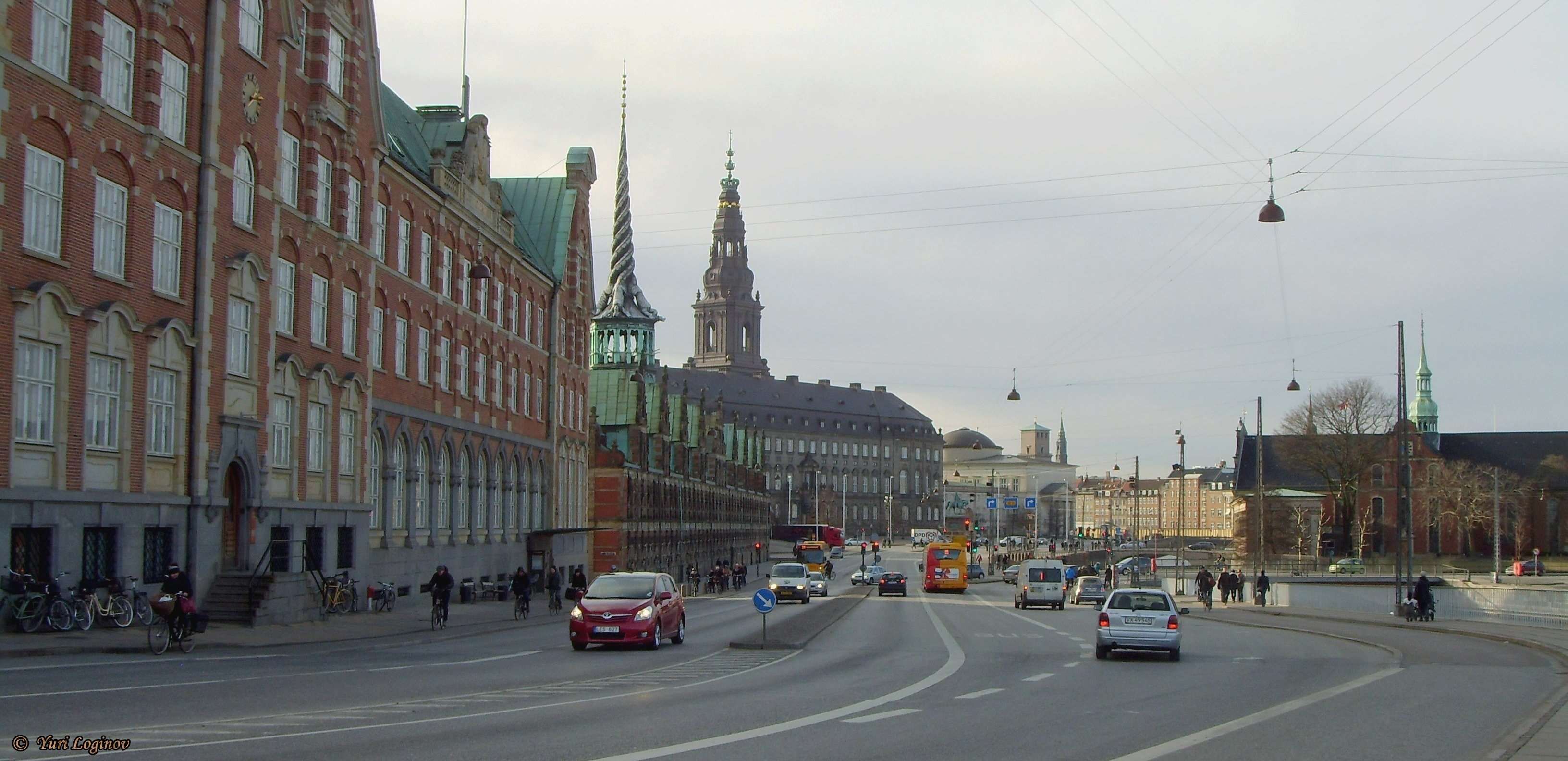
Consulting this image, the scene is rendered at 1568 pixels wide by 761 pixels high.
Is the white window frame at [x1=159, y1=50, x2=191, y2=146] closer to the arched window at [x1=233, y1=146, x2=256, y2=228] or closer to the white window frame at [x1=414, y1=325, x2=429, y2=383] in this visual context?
the arched window at [x1=233, y1=146, x2=256, y2=228]

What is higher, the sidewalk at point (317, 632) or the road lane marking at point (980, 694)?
the road lane marking at point (980, 694)

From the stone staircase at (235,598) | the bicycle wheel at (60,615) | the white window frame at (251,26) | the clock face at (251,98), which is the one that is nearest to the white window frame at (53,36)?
the clock face at (251,98)

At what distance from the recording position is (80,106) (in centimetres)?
2803

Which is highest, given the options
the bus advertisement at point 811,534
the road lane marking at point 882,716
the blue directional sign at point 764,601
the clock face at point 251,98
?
the clock face at point 251,98

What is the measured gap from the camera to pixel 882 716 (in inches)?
652

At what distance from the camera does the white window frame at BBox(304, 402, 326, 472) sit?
128ft

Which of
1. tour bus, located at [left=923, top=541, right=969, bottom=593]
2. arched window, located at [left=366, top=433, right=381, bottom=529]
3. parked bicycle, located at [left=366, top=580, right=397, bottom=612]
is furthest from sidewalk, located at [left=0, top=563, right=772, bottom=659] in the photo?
tour bus, located at [left=923, top=541, right=969, bottom=593]

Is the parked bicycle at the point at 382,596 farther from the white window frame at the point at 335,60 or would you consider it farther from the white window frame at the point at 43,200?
the white window frame at the point at 43,200

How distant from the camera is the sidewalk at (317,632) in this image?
2428cm

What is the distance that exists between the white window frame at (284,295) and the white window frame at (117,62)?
7549mm

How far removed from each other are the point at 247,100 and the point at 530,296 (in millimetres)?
28653

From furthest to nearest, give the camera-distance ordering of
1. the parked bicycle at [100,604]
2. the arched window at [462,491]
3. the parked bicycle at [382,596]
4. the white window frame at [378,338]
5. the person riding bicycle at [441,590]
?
the arched window at [462,491], the white window frame at [378,338], the parked bicycle at [382,596], the person riding bicycle at [441,590], the parked bicycle at [100,604]

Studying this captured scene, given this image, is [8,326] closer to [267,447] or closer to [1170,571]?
[267,447]

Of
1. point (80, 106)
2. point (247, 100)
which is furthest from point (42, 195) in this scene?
point (247, 100)
